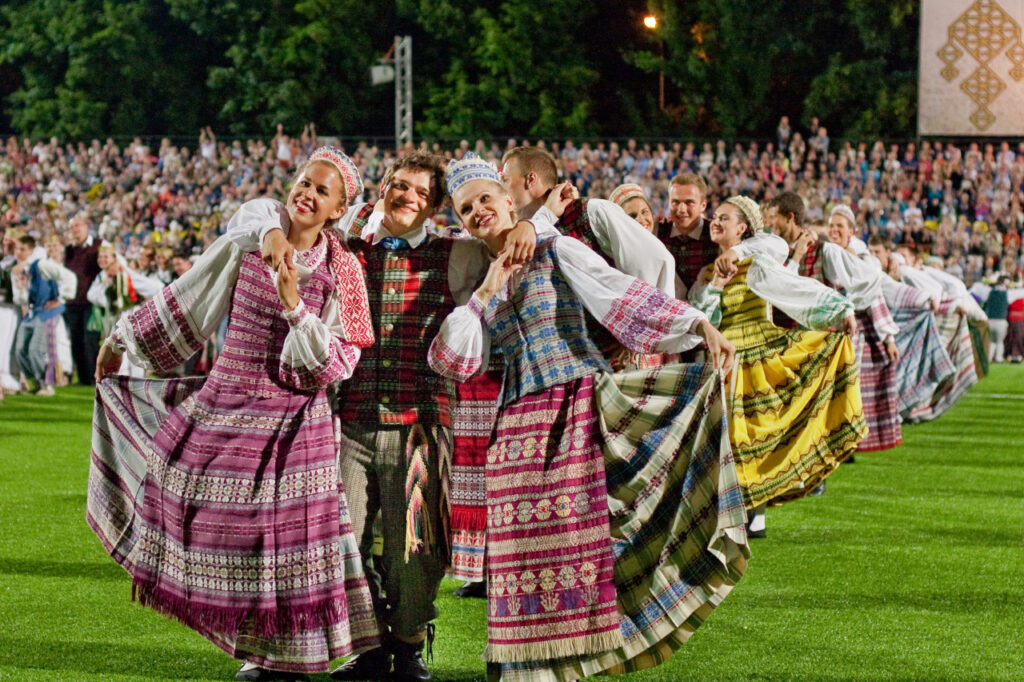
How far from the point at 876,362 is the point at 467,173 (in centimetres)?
655

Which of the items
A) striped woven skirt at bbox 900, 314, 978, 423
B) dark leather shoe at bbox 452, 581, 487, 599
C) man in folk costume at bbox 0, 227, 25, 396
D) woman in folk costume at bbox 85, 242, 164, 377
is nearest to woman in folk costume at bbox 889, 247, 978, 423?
striped woven skirt at bbox 900, 314, 978, 423

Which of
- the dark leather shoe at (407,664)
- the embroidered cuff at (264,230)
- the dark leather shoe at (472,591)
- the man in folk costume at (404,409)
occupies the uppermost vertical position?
the embroidered cuff at (264,230)

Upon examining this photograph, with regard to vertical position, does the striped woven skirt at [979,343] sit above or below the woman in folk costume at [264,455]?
below

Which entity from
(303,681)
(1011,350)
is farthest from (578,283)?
(1011,350)

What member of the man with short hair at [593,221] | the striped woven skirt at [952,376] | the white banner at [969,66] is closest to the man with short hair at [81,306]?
the striped woven skirt at [952,376]

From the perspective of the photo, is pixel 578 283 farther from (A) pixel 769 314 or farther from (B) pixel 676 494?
(A) pixel 769 314

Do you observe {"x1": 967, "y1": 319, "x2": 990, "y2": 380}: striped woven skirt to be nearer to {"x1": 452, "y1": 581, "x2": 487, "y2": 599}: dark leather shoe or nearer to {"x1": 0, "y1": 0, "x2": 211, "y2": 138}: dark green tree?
{"x1": 452, "y1": 581, "x2": 487, "y2": 599}: dark leather shoe

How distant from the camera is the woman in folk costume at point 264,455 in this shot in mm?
4492

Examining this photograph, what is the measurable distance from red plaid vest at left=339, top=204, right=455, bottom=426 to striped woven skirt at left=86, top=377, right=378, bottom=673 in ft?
1.03

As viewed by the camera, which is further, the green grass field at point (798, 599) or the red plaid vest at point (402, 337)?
the green grass field at point (798, 599)

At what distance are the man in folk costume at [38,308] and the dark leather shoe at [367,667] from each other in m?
11.4

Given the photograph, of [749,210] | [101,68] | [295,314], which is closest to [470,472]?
[295,314]

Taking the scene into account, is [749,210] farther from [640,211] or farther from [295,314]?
[295,314]

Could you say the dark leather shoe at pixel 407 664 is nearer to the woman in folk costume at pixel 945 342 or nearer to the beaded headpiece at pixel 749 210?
the beaded headpiece at pixel 749 210
